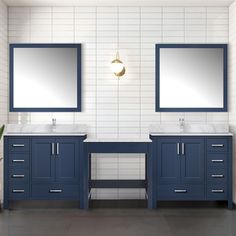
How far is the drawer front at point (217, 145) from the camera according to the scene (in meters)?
5.03

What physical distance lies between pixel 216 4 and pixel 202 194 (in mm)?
2896

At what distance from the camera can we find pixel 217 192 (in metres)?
5.04

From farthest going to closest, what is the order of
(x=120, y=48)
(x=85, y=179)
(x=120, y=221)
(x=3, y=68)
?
(x=120, y=48)
(x=3, y=68)
(x=85, y=179)
(x=120, y=221)

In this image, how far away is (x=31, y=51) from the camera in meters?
5.57

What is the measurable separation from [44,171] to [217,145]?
8.20 ft

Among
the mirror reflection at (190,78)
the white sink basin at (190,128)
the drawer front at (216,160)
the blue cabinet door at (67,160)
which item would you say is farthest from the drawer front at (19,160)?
the drawer front at (216,160)

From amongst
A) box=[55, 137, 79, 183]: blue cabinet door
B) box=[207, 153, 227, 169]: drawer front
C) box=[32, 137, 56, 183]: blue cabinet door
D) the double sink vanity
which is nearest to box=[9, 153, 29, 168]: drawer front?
the double sink vanity

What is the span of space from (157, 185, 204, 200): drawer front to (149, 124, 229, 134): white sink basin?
86 centimetres

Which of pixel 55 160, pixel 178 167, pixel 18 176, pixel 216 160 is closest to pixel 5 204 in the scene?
pixel 18 176

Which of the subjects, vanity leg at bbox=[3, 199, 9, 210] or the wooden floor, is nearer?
the wooden floor

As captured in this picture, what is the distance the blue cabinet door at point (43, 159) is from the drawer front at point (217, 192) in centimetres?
225

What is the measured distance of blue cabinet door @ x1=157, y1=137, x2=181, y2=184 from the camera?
16.5 feet

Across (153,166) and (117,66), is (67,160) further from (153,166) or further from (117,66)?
(117,66)

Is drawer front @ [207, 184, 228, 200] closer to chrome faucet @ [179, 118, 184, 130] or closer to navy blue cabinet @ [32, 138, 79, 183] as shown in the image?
chrome faucet @ [179, 118, 184, 130]
